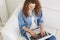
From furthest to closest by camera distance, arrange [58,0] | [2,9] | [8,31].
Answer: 1. [2,9]
2. [58,0]
3. [8,31]

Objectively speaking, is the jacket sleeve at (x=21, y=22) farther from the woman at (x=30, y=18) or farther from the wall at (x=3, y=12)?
the wall at (x=3, y=12)

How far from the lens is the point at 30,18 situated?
165 cm

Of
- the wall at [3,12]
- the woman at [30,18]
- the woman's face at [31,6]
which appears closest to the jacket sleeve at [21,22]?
the woman at [30,18]

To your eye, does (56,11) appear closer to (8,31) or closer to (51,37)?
(51,37)

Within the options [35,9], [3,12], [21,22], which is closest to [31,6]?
[35,9]

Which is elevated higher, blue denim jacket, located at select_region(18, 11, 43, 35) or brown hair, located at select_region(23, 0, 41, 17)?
brown hair, located at select_region(23, 0, 41, 17)

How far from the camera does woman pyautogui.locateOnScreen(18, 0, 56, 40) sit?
5.24ft

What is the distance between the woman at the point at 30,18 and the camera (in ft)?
5.24

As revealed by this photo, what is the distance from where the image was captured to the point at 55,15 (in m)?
1.83

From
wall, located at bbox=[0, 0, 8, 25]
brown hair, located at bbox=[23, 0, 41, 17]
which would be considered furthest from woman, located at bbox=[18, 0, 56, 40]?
wall, located at bbox=[0, 0, 8, 25]

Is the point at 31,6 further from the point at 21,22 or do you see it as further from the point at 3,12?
the point at 3,12

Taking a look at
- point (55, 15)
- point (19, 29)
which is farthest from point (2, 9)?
point (55, 15)

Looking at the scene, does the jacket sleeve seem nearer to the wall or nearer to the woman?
the woman

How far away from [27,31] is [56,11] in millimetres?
400
